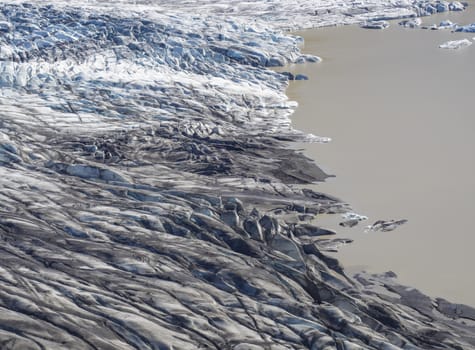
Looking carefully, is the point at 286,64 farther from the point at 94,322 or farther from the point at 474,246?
the point at 94,322

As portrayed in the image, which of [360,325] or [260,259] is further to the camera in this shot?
[260,259]

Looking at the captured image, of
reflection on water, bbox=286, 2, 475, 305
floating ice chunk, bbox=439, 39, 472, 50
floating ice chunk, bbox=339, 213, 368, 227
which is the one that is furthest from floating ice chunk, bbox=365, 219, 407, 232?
floating ice chunk, bbox=439, 39, 472, 50

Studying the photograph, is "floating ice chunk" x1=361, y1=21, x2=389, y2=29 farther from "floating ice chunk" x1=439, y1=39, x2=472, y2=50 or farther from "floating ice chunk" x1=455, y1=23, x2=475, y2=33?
"floating ice chunk" x1=439, y1=39, x2=472, y2=50

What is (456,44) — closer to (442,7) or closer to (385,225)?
(442,7)

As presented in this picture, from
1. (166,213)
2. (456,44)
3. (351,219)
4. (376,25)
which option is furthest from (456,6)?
(166,213)

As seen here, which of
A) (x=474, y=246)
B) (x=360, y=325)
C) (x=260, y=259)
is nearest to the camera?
(x=360, y=325)

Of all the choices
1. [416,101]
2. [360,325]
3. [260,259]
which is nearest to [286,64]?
[416,101]
